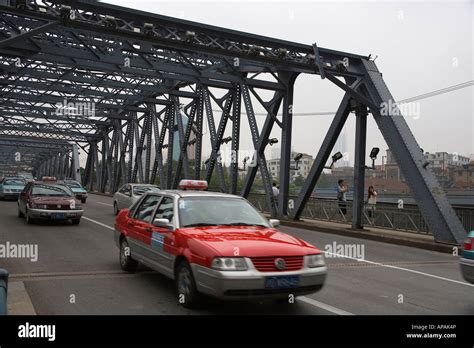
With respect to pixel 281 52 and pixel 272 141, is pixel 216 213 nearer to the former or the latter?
pixel 281 52

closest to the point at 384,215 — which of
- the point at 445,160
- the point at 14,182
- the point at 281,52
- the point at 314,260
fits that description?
the point at 445,160

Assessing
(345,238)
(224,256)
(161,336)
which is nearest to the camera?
(161,336)

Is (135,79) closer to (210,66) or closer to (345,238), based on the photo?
(210,66)

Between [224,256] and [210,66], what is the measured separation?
743 inches

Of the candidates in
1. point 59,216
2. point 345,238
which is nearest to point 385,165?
point 345,238

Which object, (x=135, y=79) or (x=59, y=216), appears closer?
(x=59, y=216)

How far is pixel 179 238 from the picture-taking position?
6277mm

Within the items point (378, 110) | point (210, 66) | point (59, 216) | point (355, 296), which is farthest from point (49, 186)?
point (355, 296)

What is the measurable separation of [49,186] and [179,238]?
1257 cm

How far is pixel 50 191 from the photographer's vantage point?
1686 centimetres

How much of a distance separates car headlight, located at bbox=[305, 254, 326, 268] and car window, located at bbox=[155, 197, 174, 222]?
2.15m

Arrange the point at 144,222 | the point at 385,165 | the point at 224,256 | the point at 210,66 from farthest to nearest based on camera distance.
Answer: the point at 210,66, the point at 385,165, the point at 144,222, the point at 224,256

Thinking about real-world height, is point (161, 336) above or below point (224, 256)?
below

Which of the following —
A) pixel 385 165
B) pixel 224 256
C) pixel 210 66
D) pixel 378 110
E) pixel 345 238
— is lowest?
pixel 345 238
